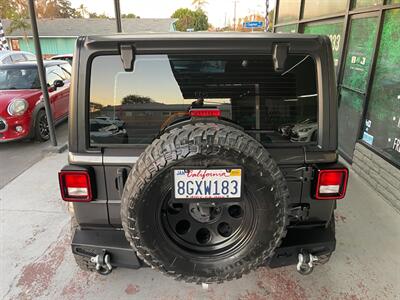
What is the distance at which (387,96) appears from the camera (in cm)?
381

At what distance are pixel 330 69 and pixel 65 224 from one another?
117 inches

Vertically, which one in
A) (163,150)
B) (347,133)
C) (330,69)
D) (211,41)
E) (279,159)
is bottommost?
(347,133)

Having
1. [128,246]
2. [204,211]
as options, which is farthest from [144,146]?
[128,246]

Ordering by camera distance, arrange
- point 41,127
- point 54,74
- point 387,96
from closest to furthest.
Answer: point 387,96
point 41,127
point 54,74

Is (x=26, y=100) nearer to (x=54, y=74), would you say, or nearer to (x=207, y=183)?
(x=54, y=74)

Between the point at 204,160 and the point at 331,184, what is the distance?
2.97 feet

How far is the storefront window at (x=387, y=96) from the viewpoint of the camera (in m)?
3.62

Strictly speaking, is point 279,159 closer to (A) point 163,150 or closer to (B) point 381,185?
(A) point 163,150

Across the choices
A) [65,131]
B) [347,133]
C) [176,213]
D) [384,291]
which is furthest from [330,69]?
[65,131]

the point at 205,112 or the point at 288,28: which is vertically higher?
the point at 288,28

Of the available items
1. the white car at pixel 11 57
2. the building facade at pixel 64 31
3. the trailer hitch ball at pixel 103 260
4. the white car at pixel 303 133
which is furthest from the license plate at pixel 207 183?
the building facade at pixel 64 31

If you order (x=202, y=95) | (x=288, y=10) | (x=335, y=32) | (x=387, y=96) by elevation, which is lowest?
(x=387, y=96)

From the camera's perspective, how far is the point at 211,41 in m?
1.75

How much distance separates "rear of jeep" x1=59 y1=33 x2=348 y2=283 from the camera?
5.41ft
